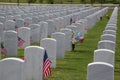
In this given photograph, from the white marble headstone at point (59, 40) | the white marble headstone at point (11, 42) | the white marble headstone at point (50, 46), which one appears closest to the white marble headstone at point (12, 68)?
the white marble headstone at point (50, 46)

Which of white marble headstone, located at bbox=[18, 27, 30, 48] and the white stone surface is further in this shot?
white marble headstone, located at bbox=[18, 27, 30, 48]

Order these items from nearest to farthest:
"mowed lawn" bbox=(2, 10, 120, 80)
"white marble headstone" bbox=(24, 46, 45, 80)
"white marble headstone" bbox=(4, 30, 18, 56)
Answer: "white marble headstone" bbox=(24, 46, 45, 80), "mowed lawn" bbox=(2, 10, 120, 80), "white marble headstone" bbox=(4, 30, 18, 56)

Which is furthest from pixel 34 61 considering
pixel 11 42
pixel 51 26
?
pixel 51 26

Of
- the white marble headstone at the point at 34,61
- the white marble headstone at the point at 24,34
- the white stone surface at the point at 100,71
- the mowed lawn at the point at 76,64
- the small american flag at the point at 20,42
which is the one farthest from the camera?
the small american flag at the point at 20,42

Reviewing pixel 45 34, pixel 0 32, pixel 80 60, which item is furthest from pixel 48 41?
pixel 45 34

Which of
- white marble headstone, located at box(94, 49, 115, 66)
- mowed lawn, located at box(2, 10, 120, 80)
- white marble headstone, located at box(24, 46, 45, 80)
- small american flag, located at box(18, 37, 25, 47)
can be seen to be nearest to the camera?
white marble headstone, located at box(94, 49, 115, 66)

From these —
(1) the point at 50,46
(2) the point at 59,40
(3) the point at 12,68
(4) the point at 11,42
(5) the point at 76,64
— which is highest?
(3) the point at 12,68

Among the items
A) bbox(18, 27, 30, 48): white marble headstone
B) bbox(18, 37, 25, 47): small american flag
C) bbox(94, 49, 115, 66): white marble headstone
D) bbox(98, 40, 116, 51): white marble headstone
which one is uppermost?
bbox(94, 49, 115, 66): white marble headstone

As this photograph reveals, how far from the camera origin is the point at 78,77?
474 inches

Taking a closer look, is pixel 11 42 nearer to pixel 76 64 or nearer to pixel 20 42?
pixel 20 42

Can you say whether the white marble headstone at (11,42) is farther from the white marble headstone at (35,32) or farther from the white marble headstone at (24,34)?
the white marble headstone at (35,32)

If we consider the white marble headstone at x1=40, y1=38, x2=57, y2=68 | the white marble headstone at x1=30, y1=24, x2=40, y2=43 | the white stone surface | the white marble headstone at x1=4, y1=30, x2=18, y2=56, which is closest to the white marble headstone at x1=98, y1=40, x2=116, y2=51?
the white marble headstone at x1=40, y1=38, x2=57, y2=68

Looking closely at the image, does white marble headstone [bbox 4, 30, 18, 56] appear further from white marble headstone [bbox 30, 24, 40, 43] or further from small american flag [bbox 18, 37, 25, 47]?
white marble headstone [bbox 30, 24, 40, 43]

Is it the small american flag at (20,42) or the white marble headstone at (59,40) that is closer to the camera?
the white marble headstone at (59,40)
